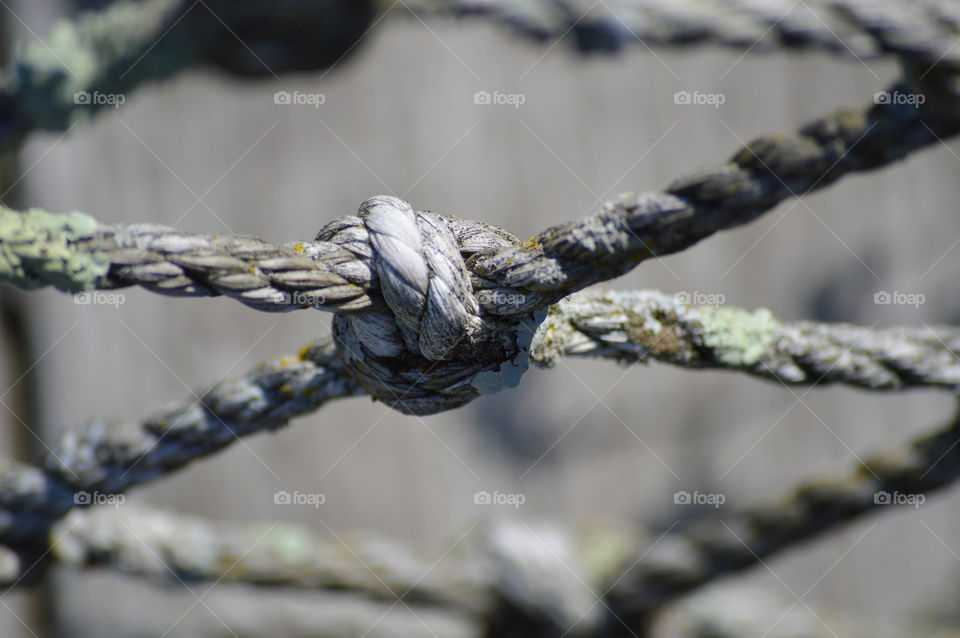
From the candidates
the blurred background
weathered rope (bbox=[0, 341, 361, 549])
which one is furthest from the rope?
the blurred background

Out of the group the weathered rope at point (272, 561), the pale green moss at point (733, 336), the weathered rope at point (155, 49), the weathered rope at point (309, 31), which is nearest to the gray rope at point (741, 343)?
the pale green moss at point (733, 336)

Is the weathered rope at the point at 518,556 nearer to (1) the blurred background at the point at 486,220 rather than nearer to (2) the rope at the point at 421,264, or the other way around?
(1) the blurred background at the point at 486,220

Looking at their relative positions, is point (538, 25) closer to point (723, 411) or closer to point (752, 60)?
point (752, 60)

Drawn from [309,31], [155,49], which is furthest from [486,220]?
[155,49]

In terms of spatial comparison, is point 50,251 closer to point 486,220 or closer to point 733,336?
point 733,336

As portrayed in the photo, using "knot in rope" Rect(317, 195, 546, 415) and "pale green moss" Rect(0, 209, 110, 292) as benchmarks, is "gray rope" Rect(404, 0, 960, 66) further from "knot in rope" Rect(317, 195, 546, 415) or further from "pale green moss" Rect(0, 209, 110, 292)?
"pale green moss" Rect(0, 209, 110, 292)

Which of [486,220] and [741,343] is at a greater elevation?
[486,220]
